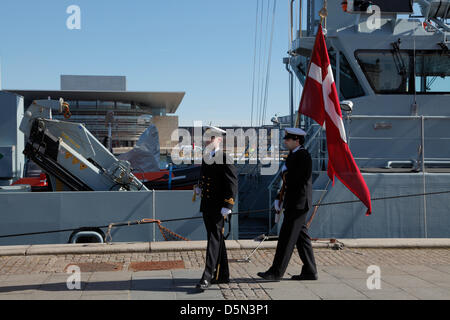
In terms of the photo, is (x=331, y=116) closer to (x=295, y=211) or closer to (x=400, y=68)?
(x=295, y=211)

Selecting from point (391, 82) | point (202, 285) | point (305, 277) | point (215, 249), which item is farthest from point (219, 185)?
point (391, 82)

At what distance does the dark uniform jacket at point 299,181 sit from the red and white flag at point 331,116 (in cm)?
164

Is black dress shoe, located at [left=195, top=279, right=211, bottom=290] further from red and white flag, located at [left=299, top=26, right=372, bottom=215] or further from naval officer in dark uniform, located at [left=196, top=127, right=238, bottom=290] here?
red and white flag, located at [left=299, top=26, right=372, bottom=215]

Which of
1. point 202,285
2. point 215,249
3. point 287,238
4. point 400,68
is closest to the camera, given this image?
point 202,285

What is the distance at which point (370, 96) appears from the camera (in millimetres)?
10695

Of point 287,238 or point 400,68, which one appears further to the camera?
point 400,68

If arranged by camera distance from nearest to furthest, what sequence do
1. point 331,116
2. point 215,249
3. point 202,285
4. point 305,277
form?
point 202,285 < point 215,249 < point 305,277 < point 331,116

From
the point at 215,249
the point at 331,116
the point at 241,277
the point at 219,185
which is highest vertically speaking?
the point at 331,116

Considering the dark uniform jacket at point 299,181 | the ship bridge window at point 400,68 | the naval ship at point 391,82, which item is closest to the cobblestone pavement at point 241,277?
the dark uniform jacket at point 299,181

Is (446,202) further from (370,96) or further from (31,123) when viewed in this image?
(31,123)

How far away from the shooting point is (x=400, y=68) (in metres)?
10.7

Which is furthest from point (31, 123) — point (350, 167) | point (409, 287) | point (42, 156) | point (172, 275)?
point (409, 287)

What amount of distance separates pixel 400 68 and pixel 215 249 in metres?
6.82

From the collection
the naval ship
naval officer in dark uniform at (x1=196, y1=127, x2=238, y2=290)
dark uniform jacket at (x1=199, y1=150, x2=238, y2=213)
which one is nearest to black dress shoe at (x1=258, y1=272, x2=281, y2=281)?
naval officer in dark uniform at (x1=196, y1=127, x2=238, y2=290)
